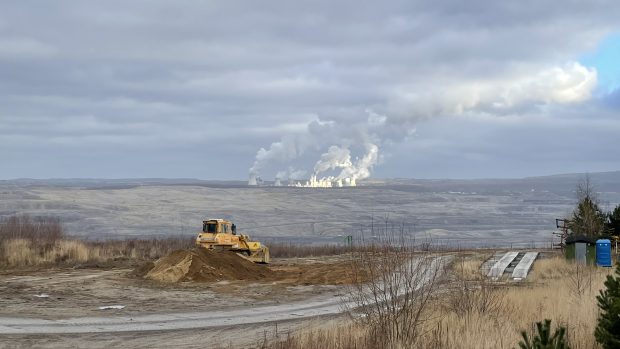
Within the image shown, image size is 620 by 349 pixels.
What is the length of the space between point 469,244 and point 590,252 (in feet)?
141

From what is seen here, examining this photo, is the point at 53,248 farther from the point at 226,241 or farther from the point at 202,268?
the point at 202,268

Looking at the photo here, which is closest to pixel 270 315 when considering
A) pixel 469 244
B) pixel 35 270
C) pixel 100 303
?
pixel 100 303

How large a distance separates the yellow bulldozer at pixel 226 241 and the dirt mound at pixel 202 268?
3416mm

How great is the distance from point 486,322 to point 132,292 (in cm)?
1814

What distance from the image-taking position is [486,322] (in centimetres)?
1378

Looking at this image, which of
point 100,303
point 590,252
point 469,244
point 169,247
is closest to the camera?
point 100,303

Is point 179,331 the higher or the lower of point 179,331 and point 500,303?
the lower

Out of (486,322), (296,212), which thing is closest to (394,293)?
(486,322)

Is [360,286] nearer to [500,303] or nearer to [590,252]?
[500,303]

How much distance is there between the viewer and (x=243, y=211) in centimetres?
11094

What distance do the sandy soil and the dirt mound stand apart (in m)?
0.87

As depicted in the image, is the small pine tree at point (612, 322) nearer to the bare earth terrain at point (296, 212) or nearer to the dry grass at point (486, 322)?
the dry grass at point (486, 322)

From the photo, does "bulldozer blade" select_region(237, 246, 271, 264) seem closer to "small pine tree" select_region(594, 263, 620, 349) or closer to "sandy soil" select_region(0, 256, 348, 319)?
"sandy soil" select_region(0, 256, 348, 319)

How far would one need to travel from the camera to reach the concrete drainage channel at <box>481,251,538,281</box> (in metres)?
34.3
